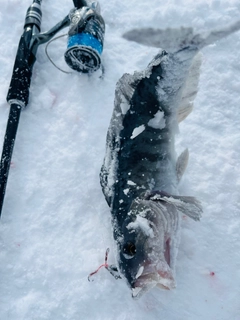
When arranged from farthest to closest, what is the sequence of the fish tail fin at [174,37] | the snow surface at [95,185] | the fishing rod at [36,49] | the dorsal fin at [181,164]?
the fishing rod at [36,49], the dorsal fin at [181,164], the snow surface at [95,185], the fish tail fin at [174,37]

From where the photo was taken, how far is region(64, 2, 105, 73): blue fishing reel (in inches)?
105

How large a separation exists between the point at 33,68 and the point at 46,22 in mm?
543

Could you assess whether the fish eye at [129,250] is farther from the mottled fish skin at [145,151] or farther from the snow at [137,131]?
the snow at [137,131]

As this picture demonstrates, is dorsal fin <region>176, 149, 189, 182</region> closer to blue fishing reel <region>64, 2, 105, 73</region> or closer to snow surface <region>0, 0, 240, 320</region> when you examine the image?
snow surface <region>0, 0, 240, 320</region>

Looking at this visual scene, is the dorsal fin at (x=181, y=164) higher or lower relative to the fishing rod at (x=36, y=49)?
lower

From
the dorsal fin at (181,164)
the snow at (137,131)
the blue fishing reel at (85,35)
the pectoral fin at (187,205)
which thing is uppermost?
the blue fishing reel at (85,35)

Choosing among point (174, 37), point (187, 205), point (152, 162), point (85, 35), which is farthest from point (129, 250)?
point (85, 35)

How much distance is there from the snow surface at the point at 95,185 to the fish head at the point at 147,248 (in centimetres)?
35

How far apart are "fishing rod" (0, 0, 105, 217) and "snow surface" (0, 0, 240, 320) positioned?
0.19 metres

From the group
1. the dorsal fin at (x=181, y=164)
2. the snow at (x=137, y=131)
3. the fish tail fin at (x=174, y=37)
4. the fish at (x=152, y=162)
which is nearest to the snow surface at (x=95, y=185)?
the dorsal fin at (x=181, y=164)

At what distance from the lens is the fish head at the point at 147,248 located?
194cm

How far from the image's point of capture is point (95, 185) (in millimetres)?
2666

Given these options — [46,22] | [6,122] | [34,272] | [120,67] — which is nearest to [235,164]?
[120,67]

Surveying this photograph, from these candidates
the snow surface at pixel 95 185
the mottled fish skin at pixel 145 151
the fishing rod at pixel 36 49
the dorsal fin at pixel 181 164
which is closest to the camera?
the mottled fish skin at pixel 145 151
